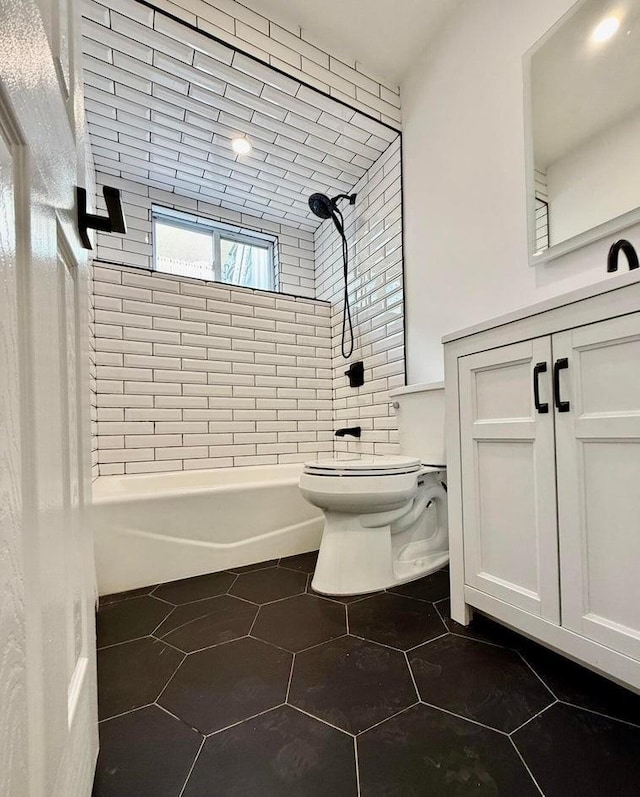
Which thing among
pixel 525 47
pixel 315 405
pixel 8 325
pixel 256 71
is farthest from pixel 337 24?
pixel 8 325

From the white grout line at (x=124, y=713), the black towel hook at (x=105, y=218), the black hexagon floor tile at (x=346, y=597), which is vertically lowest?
the black hexagon floor tile at (x=346, y=597)

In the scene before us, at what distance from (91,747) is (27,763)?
446 mm

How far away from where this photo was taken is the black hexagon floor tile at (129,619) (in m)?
1.15

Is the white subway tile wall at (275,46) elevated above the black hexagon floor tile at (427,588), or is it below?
above

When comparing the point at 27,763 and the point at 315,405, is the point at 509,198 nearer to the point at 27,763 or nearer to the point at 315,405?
the point at 315,405

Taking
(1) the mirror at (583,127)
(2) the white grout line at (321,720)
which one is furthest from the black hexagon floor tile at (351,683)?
(1) the mirror at (583,127)

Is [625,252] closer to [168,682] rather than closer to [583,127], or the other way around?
[583,127]

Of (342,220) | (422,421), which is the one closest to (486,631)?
(422,421)

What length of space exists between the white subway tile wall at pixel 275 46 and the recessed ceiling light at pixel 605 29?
102 cm

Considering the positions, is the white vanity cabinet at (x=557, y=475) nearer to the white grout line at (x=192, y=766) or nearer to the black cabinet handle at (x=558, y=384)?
the black cabinet handle at (x=558, y=384)

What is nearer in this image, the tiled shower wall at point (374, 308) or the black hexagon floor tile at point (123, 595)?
the black hexagon floor tile at point (123, 595)

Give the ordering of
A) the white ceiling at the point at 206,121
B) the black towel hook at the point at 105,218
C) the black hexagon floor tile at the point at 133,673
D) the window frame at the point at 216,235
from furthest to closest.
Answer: the window frame at the point at 216,235 < the white ceiling at the point at 206,121 < the black hexagon floor tile at the point at 133,673 < the black towel hook at the point at 105,218

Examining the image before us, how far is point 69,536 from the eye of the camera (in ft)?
1.66

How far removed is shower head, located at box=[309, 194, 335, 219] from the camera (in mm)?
2293
